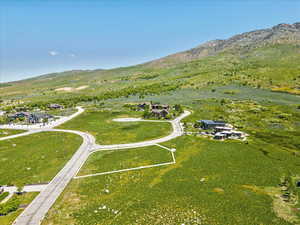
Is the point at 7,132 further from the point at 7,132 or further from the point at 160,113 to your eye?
the point at 160,113

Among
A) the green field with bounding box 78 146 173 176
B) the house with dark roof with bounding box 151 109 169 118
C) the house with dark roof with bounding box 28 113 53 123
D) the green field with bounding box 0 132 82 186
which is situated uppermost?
the house with dark roof with bounding box 28 113 53 123

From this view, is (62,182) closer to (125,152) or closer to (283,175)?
(125,152)

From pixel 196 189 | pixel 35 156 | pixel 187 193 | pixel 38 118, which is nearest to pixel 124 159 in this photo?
pixel 187 193

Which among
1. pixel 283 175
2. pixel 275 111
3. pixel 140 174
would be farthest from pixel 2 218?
pixel 275 111

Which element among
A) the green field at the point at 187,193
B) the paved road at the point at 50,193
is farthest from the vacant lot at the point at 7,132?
the green field at the point at 187,193

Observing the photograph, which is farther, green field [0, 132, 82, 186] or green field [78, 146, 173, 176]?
green field [78, 146, 173, 176]

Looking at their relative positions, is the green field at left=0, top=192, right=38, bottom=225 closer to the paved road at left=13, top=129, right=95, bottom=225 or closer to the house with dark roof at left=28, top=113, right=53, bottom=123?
the paved road at left=13, top=129, right=95, bottom=225

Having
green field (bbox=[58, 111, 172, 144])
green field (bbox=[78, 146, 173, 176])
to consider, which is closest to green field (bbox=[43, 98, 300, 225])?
green field (bbox=[78, 146, 173, 176])

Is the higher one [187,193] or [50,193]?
[50,193]

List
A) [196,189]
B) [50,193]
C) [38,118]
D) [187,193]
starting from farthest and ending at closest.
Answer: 1. [38,118]
2. [196,189]
3. [187,193]
4. [50,193]
